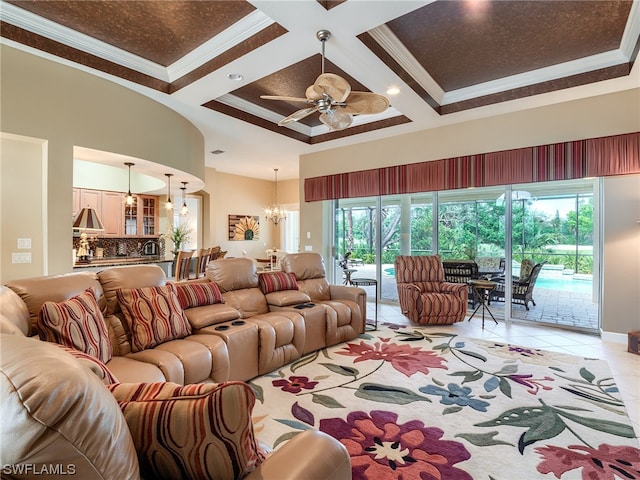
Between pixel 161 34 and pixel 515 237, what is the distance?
5.47 metres

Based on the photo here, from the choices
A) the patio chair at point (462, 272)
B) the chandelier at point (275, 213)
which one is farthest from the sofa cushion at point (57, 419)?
the chandelier at point (275, 213)

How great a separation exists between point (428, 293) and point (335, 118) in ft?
9.81

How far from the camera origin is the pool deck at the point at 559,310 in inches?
189

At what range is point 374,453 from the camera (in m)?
2.05

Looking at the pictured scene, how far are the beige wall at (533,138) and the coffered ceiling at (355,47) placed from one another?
0.18m

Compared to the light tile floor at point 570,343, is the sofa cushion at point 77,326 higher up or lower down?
higher up

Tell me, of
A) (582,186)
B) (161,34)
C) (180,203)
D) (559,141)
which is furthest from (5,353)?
(180,203)

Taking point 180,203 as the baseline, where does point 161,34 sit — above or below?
above

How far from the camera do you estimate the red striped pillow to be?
305 cm

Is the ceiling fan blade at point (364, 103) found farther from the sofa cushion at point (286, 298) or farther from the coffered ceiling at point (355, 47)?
the sofa cushion at point (286, 298)

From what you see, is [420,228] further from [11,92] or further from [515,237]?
[11,92]

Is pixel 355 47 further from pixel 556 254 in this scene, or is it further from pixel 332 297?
pixel 556 254

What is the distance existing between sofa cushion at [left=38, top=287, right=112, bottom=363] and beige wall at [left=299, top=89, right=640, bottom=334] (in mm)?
5190

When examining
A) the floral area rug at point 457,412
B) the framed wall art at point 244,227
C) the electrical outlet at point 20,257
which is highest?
the framed wall art at point 244,227
